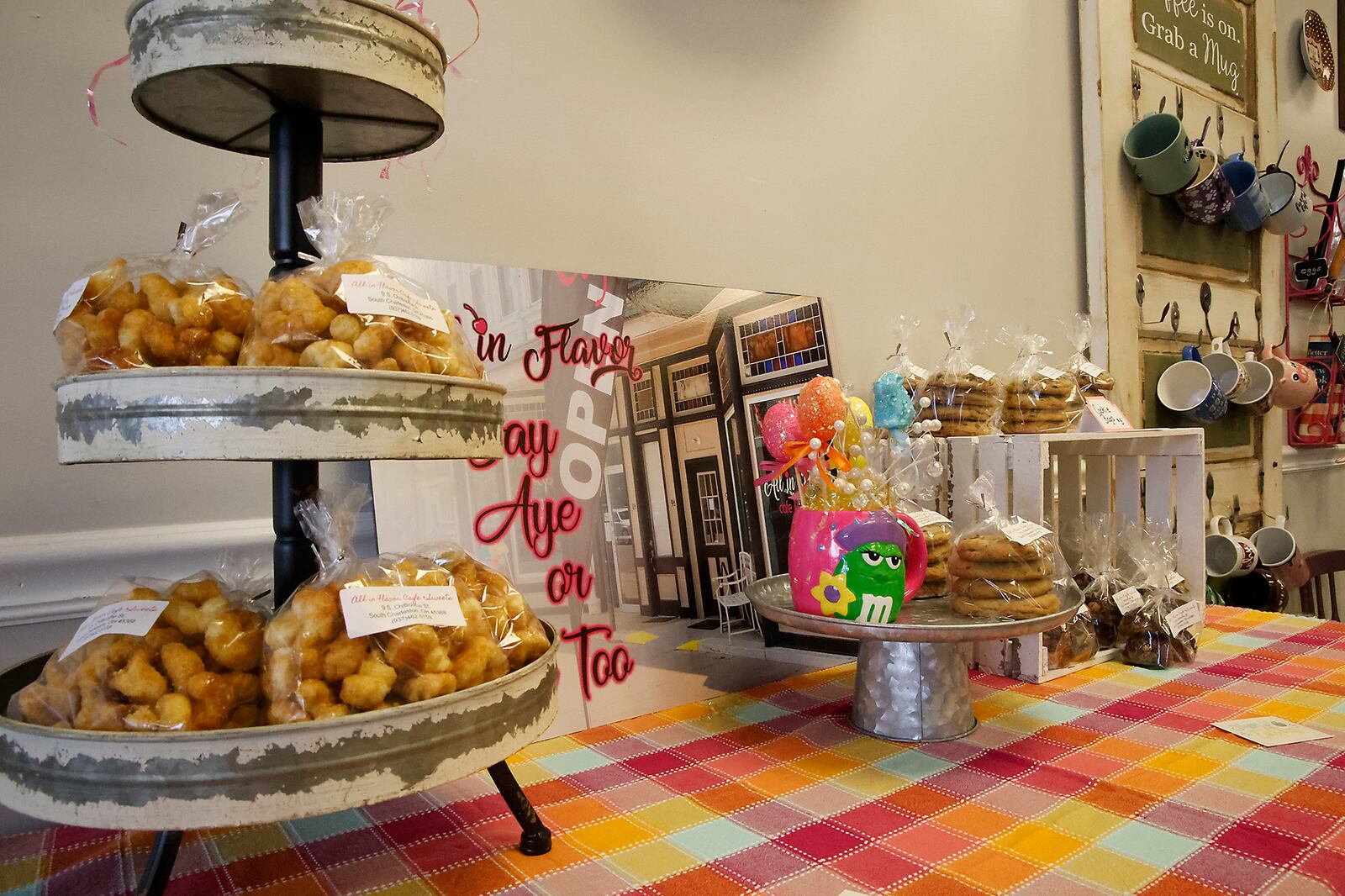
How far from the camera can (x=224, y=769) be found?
601mm

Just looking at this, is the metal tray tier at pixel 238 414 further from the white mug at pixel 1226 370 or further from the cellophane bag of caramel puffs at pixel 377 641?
the white mug at pixel 1226 370

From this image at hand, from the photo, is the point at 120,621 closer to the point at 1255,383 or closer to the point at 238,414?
the point at 238,414

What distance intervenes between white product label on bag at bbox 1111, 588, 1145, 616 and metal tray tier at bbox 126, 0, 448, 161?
1489 millimetres

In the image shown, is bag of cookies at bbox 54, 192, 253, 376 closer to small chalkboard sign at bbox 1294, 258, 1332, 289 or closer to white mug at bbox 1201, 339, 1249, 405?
white mug at bbox 1201, 339, 1249, 405

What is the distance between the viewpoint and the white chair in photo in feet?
4.82

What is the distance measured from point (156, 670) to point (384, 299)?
0.36 meters

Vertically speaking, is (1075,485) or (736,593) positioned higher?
(1075,485)

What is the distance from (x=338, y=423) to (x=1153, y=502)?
1.84 m

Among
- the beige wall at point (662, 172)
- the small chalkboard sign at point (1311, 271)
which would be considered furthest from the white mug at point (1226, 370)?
the small chalkboard sign at point (1311, 271)

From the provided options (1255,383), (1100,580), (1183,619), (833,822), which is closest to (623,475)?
(833,822)

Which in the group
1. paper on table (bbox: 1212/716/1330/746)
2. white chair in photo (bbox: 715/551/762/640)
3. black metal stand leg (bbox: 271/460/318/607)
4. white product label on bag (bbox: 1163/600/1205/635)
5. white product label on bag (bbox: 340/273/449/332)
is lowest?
paper on table (bbox: 1212/716/1330/746)

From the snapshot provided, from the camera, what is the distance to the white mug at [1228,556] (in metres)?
2.40

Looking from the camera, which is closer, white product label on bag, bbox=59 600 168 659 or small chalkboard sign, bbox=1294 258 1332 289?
white product label on bag, bbox=59 600 168 659

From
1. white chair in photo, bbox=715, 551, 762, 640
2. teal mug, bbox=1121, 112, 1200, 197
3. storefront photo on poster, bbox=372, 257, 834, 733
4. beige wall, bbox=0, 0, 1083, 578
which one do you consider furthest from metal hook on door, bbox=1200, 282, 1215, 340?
white chair in photo, bbox=715, 551, 762, 640
